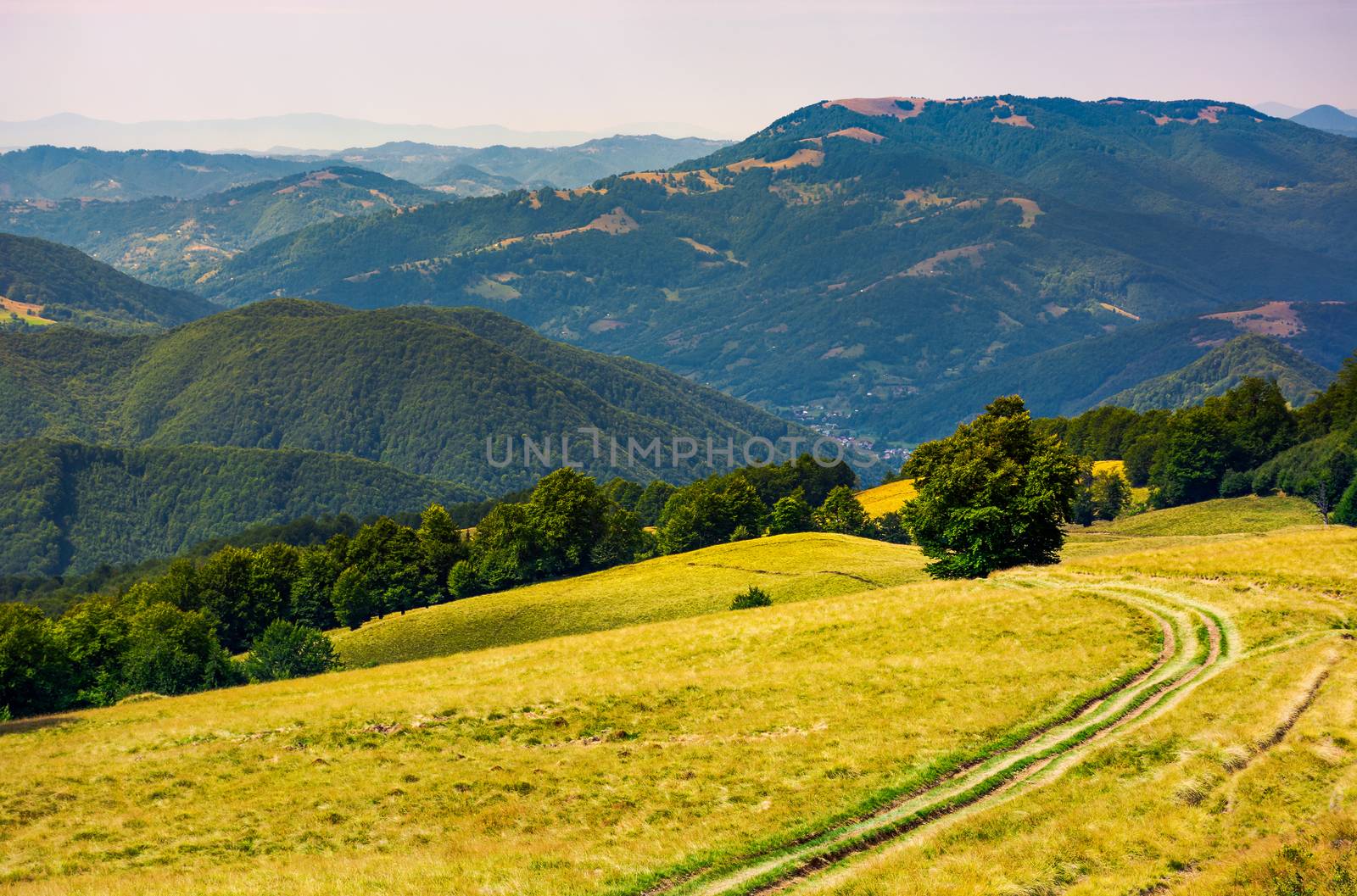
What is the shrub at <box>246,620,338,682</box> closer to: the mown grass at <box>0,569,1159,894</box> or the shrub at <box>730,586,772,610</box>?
the mown grass at <box>0,569,1159,894</box>

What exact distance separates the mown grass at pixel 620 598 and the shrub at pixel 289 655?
5132 mm

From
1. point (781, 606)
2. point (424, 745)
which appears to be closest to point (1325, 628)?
point (781, 606)

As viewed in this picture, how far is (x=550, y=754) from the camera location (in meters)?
43.7

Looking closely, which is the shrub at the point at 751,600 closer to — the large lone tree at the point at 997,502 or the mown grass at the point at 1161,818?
the large lone tree at the point at 997,502

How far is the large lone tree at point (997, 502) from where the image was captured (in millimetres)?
77125

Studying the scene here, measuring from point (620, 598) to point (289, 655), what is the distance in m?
31.1

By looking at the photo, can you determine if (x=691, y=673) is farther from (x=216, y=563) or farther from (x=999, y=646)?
(x=216, y=563)

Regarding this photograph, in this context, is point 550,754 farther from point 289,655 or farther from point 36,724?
point 289,655

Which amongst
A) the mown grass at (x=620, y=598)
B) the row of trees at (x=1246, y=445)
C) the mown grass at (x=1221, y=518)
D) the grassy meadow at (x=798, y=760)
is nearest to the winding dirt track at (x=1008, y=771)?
the grassy meadow at (x=798, y=760)

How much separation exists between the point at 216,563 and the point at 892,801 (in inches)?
3995

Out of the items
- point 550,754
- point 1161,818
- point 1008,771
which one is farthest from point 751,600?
point 1161,818

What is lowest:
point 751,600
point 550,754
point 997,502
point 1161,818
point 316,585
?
point 316,585

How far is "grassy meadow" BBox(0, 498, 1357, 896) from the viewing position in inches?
1160

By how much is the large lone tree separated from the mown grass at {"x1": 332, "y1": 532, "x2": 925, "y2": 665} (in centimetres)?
1654
